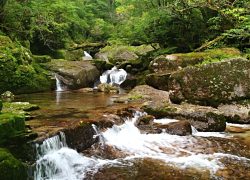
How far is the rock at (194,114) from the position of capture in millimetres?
10391

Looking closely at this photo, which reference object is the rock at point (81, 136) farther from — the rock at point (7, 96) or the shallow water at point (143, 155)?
the rock at point (7, 96)

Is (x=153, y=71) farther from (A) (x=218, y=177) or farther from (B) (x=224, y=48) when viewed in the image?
(A) (x=218, y=177)

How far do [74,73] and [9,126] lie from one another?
12.9m

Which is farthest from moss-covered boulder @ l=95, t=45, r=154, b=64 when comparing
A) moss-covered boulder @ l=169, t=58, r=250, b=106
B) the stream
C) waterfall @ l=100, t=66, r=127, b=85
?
the stream

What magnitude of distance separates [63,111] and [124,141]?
2878 millimetres

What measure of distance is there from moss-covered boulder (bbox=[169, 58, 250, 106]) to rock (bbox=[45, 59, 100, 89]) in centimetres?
832

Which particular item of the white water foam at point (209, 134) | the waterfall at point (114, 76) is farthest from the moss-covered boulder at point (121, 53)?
the white water foam at point (209, 134)

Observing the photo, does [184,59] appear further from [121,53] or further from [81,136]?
[121,53]

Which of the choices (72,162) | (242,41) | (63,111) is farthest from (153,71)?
(72,162)

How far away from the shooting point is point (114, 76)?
2147 cm

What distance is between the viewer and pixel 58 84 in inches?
752

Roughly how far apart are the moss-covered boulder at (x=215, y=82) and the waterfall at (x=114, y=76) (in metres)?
9.09

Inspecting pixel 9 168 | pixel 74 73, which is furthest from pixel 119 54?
pixel 9 168

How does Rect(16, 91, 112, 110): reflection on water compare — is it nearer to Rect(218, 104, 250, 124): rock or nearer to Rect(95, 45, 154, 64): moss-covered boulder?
Rect(218, 104, 250, 124): rock
